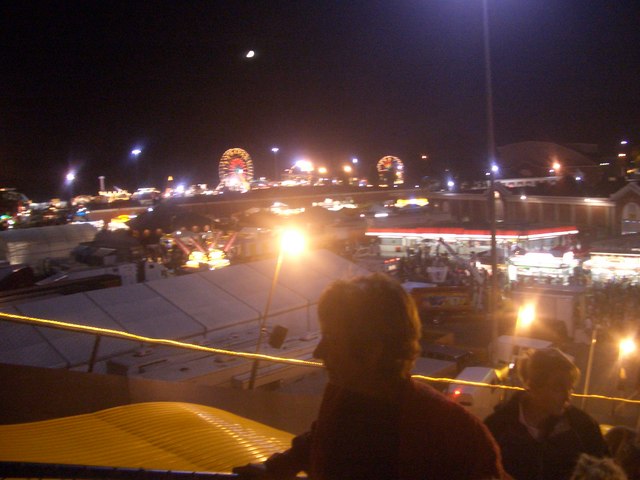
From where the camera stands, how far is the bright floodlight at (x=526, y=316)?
39.9 feet

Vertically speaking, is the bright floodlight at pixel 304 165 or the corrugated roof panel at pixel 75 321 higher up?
the bright floodlight at pixel 304 165

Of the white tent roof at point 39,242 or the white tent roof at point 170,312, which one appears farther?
the white tent roof at point 39,242

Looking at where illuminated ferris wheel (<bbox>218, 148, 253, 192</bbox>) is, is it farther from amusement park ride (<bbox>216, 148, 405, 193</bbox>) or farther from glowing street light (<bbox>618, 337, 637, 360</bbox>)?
glowing street light (<bbox>618, 337, 637, 360</bbox>)

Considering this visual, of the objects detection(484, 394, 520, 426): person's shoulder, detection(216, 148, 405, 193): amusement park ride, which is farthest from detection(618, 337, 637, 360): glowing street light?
detection(216, 148, 405, 193): amusement park ride

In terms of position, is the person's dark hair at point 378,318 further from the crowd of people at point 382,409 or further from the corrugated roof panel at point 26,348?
the corrugated roof panel at point 26,348

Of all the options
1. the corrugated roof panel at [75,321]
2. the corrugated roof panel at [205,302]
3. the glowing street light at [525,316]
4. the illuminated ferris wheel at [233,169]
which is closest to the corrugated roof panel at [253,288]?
the corrugated roof panel at [205,302]

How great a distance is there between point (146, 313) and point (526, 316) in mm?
8507

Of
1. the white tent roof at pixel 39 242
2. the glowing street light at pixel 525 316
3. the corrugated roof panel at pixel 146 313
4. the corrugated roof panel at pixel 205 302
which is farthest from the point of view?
the white tent roof at pixel 39 242

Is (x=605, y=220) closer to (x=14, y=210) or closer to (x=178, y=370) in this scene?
(x=178, y=370)

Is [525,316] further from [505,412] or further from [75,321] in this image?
[505,412]

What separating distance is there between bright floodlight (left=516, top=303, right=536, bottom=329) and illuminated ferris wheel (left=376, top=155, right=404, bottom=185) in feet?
162

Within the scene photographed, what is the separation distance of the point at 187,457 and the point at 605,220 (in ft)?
77.7

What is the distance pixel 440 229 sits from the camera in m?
20.7

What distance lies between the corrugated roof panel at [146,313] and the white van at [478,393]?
3.89m
